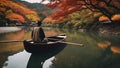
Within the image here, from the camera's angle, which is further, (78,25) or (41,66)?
(78,25)

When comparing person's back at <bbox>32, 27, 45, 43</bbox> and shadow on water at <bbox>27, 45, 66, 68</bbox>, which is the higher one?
person's back at <bbox>32, 27, 45, 43</bbox>

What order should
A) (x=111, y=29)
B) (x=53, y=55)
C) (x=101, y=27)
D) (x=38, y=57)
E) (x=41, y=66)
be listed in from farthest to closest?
1. (x=101, y=27)
2. (x=111, y=29)
3. (x=53, y=55)
4. (x=38, y=57)
5. (x=41, y=66)

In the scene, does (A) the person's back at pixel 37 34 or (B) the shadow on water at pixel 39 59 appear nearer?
(B) the shadow on water at pixel 39 59

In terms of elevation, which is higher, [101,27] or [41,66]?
[41,66]

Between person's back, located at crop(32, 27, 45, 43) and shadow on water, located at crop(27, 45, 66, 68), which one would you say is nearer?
shadow on water, located at crop(27, 45, 66, 68)

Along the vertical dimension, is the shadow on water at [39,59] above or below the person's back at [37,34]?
below

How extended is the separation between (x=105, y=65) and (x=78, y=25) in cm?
3203

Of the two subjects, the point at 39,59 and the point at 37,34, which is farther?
the point at 37,34

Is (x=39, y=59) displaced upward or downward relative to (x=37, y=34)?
downward

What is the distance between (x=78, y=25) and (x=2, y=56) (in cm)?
3067

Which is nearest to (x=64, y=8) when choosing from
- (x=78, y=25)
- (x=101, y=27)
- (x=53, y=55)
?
(x=53, y=55)

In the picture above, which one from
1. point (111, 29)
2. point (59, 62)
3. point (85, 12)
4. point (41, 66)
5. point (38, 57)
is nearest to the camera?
point (41, 66)

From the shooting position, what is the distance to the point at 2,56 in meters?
11.5

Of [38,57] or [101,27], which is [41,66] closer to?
[38,57]
